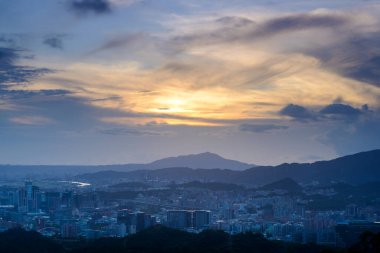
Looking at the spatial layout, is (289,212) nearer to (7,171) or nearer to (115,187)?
(115,187)

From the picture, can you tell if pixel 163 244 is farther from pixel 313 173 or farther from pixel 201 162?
pixel 201 162

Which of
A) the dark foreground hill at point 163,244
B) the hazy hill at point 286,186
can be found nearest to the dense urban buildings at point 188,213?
the hazy hill at point 286,186

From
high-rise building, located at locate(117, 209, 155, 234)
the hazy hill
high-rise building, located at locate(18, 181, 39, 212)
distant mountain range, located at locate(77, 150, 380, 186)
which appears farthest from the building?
distant mountain range, located at locate(77, 150, 380, 186)

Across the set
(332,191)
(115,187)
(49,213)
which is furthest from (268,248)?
(115,187)

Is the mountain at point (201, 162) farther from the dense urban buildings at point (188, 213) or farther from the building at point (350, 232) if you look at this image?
the building at point (350, 232)

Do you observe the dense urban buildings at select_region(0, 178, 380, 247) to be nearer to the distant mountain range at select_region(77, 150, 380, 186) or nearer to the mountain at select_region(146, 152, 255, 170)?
the distant mountain range at select_region(77, 150, 380, 186)

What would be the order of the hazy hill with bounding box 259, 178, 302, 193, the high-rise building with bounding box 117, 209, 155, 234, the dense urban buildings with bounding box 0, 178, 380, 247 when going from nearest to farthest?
1. the dense urban buildings with bounding box 0, 178, 380, 247
2. the high-rise building with bounding box 117, 209, 155, 234
3. the hazy hill with bounding box 259, 178, 302, 193
